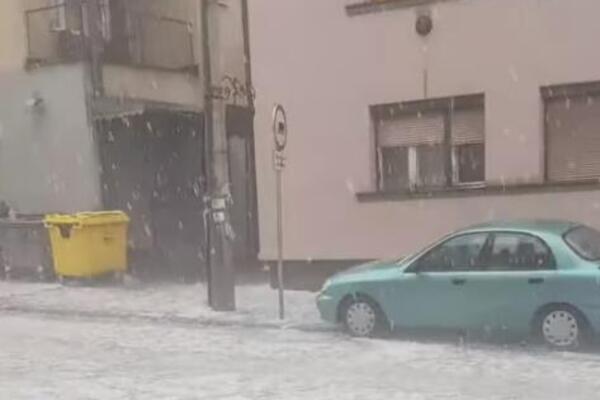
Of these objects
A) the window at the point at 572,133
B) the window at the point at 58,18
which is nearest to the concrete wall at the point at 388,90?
the window at the point at 572,133

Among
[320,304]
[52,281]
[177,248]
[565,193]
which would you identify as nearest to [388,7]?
[565,193]

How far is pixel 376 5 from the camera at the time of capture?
14.4 meters

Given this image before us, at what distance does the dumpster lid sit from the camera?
16.8 metres

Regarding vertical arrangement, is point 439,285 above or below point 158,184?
below

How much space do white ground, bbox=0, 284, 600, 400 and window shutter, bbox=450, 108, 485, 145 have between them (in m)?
3.31

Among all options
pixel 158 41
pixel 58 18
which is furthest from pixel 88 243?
pixel 158 41

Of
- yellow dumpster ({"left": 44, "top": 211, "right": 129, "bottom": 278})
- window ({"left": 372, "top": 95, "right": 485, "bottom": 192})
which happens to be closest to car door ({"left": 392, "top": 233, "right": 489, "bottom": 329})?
window ({"left": 372, "top": 95, "right": 485, "bottom": 192})

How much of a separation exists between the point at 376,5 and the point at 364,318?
17.1ft

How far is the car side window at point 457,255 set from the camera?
10.9m

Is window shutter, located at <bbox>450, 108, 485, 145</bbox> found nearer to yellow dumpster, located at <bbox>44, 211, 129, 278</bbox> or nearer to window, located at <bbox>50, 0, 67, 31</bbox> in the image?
yellow dumpster, located at <bbox>44, 211, 129, 278</bbox>

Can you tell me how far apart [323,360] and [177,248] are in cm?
1238

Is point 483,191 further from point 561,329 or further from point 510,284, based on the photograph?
point 561,329

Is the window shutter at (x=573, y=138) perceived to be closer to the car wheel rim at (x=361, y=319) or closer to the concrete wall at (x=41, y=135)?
the car wheel rim at (x=361, y=319)

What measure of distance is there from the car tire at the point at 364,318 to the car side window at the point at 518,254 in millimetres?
1507
